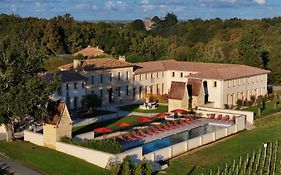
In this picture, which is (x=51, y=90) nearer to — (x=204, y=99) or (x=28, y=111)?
(x=28, y=111)

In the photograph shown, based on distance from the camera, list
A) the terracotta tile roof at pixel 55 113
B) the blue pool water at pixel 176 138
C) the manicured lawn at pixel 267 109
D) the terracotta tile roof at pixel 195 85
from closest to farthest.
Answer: the terracotta tile roof at pixel 55 113
the blue pool water at pixel 176 138
the manicured lawn at pixel 267 109
the terracotta tile roof at pixel 195 85

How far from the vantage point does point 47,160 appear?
34.4m

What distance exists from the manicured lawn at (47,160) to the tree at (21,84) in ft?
7.27

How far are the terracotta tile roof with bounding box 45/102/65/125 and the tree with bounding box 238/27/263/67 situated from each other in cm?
4585

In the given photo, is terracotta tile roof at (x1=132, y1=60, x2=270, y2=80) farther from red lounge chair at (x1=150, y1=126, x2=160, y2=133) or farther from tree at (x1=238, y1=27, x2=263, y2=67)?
red lounge chair at (x1=150, y1=126, x2=160, y2=133)

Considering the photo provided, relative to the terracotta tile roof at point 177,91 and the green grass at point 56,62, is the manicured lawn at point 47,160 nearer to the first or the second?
the terracotta tile roof at point 177,91

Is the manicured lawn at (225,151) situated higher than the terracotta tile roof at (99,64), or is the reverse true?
the terracotta tile roof at (99,64)

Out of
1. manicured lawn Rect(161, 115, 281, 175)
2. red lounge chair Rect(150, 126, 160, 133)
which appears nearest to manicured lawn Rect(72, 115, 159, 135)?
red lounge chair Rect(150, 126, 160, 133)

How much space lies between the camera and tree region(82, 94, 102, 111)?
55844 mm

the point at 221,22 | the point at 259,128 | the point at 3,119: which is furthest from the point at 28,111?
the point at 221,22

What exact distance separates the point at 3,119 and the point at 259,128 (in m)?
24.5

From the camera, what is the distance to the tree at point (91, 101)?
55.8 m

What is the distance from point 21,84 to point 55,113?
10.9 ft

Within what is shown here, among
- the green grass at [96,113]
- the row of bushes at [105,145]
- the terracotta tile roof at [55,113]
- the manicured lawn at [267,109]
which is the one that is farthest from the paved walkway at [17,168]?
the manicured lawn at [267,109]
